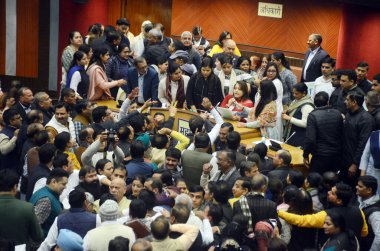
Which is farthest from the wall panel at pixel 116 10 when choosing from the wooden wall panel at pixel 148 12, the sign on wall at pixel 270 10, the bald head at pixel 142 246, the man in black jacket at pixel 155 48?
the bald head at pixel 142 246

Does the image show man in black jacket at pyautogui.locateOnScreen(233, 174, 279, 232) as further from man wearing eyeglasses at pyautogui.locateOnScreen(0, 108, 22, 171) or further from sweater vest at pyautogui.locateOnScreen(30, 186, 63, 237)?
man wearing eyeglasses at pyautogui.locateOnScreen(0, 108, 22, 171)

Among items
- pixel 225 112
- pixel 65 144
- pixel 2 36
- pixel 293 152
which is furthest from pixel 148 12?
pixel 65 144

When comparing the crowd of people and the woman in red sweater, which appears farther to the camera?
the woman in red sweater

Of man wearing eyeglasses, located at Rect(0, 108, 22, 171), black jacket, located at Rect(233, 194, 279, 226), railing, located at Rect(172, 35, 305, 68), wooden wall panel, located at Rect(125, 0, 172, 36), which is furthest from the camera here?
wooden wall panel, located at Rect(125, 0, 172, 36)

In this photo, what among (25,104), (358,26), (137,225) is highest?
(358,26)

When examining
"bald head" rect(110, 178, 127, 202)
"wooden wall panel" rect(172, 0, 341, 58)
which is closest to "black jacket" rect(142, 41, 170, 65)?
"bald head" rect(110, 178, 127, 202)

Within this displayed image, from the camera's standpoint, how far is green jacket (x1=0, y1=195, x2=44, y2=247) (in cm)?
767

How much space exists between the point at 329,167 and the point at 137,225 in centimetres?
383

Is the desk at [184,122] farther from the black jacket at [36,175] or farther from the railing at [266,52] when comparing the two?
the railing at [266,52]

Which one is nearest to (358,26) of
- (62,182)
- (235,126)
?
(235,126)

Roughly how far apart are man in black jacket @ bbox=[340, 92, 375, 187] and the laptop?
1.80m

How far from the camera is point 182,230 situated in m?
7.32

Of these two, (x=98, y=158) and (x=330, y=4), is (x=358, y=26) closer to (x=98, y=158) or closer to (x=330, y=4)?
(x=330, y=4)

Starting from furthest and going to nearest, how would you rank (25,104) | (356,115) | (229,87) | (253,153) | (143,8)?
(143,8)
(229,87)
(25,104)
(356,115)
(253,153)
